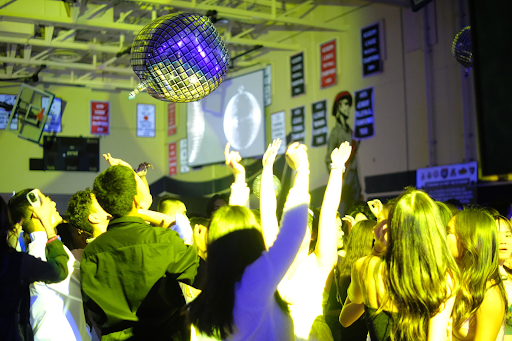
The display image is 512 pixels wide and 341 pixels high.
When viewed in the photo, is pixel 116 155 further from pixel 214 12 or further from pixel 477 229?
pixel 477 229

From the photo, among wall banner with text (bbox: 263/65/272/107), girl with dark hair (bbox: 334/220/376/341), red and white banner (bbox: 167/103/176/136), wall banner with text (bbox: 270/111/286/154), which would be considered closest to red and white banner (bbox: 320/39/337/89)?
wall banner with text (bbox: 270/111/286/154)

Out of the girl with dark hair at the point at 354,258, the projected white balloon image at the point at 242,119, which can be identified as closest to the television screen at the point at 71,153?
the projected white balloon image at the point at 242,119

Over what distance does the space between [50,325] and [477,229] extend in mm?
1955

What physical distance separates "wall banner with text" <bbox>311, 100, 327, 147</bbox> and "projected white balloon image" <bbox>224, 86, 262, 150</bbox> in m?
1.44

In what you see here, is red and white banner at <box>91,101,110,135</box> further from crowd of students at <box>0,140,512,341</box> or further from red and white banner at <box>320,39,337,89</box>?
crowd of students at <box>0,140,512,341</box>

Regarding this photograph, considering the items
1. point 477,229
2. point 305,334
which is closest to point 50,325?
point 305,334

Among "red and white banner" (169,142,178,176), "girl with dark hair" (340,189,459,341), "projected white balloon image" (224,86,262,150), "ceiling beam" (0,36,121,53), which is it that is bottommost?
"girl with dark hair" (340,189,459,341)

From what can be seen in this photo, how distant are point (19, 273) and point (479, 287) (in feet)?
5.57

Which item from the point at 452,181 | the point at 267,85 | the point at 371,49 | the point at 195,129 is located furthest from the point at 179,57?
the point at 195,129

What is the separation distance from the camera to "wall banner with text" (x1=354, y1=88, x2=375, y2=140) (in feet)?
25.7

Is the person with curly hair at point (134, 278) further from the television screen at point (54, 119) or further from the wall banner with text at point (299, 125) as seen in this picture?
the television screen at point (54, 119)

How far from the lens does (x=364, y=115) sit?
26.1 feet

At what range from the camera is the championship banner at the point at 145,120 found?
13.3 meters

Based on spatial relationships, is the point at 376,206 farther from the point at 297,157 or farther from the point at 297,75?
the point at 297,75
